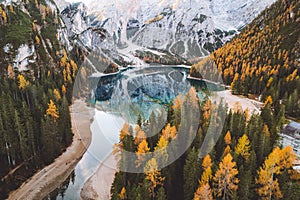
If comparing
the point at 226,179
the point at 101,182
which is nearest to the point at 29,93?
the point at 101,182

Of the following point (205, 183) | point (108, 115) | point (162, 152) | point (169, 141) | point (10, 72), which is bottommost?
point (108, 115)

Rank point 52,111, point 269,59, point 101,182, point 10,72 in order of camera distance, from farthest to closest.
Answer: point 269,59 < point 10,72 < point 52,111 < point 101,182

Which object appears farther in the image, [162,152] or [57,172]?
[57,172]

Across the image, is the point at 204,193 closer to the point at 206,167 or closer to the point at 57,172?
the point at 206,167

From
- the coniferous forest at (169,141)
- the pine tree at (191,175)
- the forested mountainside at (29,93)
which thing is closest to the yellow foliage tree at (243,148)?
the coniferous forest at (169,141)

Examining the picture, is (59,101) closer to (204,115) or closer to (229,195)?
(204,115)

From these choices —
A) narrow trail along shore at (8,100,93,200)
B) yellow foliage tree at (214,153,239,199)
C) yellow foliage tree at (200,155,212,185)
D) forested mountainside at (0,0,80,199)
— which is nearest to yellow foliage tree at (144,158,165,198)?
yellow foliage tree at (200,155,212,185)

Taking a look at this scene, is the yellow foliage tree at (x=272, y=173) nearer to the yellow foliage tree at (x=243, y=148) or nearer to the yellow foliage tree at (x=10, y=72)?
the yellow foliage tree at (x=243, y=148)
